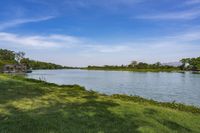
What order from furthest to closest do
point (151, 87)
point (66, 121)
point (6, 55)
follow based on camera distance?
point (6, 55)
point (151, 87)
point (66, 121)

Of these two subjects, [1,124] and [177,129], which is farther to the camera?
[177,129]

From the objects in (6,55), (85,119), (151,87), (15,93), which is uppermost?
(6,55)

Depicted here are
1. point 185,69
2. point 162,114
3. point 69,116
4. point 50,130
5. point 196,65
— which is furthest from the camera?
point 185,69

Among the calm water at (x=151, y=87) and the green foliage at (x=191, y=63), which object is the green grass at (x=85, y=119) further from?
the green foliage at (x=191, y=63)

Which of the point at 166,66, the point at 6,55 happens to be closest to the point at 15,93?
the point at 6,55

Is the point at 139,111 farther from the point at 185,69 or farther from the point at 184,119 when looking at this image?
the point at 185,69

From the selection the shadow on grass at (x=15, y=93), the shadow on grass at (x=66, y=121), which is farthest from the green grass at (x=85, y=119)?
the shadow on grass at (x=15, y=93)

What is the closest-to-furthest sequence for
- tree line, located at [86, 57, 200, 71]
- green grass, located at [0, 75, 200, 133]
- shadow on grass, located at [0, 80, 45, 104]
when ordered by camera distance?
1. green grass, located at [0, 75, 200, 133]
2. shadow on grass, located at [0, 80, 45, 104]
3. tree line, located at [86, 57, 200, 71]

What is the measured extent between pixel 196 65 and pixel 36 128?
153 meters

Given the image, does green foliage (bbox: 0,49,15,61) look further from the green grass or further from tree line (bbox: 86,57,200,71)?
the green grass

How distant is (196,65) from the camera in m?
149

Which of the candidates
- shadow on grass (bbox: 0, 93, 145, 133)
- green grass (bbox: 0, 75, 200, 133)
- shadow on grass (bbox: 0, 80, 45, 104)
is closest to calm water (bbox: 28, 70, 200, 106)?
shadow on grass (bbox: 0, 80, 45, 104)

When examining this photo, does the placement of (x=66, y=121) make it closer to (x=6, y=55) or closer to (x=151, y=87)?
(x=151, y=87)

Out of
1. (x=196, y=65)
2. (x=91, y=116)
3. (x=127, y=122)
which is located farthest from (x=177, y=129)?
(x=196, y=65)
